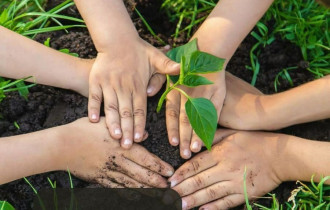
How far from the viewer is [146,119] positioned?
1.62m

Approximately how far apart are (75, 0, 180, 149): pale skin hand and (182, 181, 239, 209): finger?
0.74 ft

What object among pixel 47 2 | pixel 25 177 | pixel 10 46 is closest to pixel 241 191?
pixel 25 177

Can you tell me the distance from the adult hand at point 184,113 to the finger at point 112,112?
0.14 m

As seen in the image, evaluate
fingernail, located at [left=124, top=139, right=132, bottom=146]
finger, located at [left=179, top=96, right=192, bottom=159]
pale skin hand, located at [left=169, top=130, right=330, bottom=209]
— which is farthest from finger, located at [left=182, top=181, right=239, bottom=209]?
fingernail, located at [left=124, top=139, right=132, bottom=146]

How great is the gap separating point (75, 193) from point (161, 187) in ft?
0.81

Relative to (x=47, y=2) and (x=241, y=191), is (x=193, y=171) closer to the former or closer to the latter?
(x=241, y=191)

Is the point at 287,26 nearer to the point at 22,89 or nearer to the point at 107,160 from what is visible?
the point at 107,160

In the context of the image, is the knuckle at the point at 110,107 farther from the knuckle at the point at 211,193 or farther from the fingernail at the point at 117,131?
the knuckle at the point at 211,193

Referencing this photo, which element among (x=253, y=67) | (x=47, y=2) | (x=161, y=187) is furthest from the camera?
(x=47, y=2)

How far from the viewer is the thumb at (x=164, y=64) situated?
1563mm

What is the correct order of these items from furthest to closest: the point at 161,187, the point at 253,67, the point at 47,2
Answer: the point at 47,2 < the point at 253,67 < the point at 161,187

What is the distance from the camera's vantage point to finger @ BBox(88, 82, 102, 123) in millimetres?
1586

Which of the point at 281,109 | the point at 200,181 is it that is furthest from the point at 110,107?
the point at 281,109

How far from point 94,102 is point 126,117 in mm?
107
